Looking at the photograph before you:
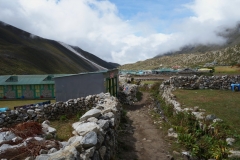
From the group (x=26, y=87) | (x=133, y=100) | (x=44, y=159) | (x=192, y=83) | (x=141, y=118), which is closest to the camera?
(x=44, y=159)

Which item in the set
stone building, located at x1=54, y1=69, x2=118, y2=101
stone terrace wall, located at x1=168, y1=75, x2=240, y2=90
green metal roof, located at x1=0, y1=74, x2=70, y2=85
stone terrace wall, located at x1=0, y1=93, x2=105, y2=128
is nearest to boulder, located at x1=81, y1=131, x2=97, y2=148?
stone terrace wall, located at x1=0, y1=93, x2=105, y2=128

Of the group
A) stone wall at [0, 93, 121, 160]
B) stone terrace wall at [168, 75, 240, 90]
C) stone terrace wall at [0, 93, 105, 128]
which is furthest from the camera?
stone terrace wall at [168, 75, 240, 90]

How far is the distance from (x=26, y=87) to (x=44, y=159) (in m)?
35.8

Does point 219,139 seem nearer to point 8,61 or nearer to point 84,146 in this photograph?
point 84,146

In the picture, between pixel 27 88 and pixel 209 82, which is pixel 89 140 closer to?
pixel 209 82

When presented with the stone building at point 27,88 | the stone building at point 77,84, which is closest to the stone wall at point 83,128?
the stone building at point 77,84

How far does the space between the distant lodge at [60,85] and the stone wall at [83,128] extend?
18.1 feet

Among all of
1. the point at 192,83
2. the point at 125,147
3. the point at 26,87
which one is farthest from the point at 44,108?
the point at 26,87

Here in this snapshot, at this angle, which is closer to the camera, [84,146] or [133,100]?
[84,146]

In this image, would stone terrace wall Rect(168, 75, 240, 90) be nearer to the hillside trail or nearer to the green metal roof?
the hillside trail

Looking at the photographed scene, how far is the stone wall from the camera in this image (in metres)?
6.06

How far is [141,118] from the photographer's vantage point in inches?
742

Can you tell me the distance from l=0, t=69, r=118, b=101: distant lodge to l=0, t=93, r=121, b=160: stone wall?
18.1 feet

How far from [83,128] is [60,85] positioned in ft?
52.7
